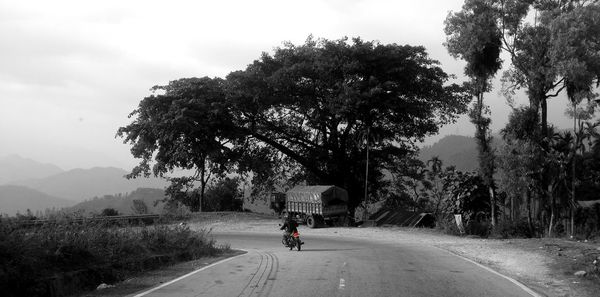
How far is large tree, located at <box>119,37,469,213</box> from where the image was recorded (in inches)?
1768

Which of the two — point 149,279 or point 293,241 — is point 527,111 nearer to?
point 293,241

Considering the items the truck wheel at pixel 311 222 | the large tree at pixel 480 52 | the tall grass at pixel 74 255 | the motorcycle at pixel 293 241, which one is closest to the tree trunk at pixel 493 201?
the large tree at pixel 480 52

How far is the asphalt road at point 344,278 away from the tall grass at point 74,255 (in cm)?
230

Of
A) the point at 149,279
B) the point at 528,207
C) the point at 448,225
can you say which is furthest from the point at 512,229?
the point at 149,279

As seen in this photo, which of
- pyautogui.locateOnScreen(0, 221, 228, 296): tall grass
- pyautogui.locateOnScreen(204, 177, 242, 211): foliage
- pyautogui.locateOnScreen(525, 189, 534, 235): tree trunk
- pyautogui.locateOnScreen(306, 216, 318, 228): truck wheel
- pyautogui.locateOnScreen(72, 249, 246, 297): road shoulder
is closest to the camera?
pyautogui.locateOnScreen(0, 221, 228, 296): tall grass

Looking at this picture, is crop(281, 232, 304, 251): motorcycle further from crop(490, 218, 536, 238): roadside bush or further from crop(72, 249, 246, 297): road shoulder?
crop(490, 218, 536, 238): roadside bush

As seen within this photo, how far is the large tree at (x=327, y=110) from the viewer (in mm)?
44906

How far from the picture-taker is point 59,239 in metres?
14.9

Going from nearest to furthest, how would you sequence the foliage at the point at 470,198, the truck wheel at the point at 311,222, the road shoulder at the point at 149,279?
the road shoulder at the point at 149,279, the truck wheel at the point at 311,222, the foliage at the point at 470,198

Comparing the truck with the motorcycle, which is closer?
the motorcycle

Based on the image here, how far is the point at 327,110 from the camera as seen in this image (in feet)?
156

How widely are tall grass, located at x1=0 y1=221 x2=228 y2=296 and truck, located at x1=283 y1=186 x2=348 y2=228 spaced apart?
1779cm

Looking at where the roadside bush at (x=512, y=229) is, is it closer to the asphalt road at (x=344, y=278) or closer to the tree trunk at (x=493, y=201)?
the tree trunk at (x=493, y=201)

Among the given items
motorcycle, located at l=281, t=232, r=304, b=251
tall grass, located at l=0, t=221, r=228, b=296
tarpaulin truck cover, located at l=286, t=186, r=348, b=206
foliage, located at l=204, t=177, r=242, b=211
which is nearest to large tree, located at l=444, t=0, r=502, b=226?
tarpaulin truck cover, located at l=286, t=186, r=348, b=206
